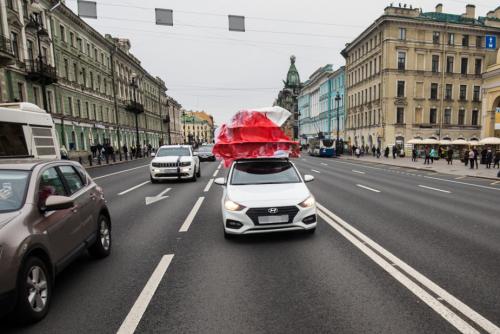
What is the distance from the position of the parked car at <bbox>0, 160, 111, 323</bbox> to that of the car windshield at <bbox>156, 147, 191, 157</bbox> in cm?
1097

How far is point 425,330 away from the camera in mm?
3170

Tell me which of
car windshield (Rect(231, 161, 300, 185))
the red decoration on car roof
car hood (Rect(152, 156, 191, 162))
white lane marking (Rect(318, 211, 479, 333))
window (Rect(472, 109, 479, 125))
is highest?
window (Rect(472, 109, 479, 125))

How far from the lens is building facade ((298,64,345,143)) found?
66.6 meters

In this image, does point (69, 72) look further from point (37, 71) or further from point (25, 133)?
point (25, 133)

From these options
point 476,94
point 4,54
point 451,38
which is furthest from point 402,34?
point 4,54

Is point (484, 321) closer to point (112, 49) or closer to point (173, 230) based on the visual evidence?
point (173, 230)

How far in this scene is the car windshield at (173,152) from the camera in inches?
623

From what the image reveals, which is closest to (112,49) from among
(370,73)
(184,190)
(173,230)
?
(370,73)

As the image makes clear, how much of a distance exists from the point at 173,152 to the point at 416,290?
13667mm

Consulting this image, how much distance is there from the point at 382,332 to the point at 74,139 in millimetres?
38638

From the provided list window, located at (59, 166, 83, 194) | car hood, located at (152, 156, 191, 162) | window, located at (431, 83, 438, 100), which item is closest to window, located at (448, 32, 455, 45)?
window, located at (431, 83, 438, 100)

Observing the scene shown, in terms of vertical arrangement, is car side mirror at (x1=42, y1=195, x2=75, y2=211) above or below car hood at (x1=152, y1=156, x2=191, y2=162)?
above

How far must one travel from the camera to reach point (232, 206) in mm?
5852

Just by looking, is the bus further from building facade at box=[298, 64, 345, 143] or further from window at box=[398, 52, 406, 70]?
window at box=[398, 52, 406, 70]
